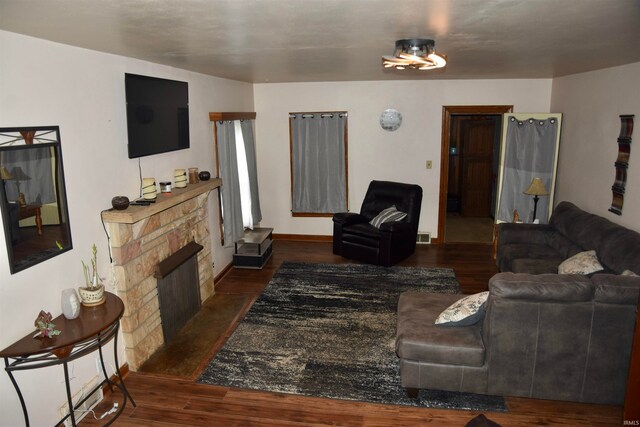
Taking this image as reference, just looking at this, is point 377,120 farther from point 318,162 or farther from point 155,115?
point 155,115

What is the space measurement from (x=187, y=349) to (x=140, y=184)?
58.7 inches

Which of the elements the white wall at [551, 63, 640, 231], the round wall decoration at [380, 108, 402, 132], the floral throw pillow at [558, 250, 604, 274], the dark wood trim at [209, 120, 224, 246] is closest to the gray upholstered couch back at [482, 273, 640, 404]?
the floral throw pillow at [558, 250, 604, 274]

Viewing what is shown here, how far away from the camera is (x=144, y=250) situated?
12.5 ft

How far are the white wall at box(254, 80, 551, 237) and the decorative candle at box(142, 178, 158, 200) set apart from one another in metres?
3.59

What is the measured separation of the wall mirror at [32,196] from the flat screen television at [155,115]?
861 mm

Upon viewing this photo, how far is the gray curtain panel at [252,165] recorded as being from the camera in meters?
6.37

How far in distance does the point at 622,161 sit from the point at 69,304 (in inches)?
188

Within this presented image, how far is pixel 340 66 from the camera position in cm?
455

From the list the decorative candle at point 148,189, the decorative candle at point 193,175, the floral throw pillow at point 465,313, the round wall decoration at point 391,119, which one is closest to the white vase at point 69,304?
the decorative candle at point 148,189

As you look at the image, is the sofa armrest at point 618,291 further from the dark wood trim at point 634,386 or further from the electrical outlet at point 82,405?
the electrical outlet at point 82,405

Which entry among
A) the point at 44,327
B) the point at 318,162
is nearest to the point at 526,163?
the point at 318,162

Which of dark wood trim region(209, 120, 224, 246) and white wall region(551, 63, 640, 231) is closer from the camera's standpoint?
white wall region(551, 63, 640, 231)

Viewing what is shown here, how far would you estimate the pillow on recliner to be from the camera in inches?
246

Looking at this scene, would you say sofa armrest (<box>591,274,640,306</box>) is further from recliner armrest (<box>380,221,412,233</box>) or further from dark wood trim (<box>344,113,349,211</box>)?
dark wood trim (<box>344,113,349,211</box>)
